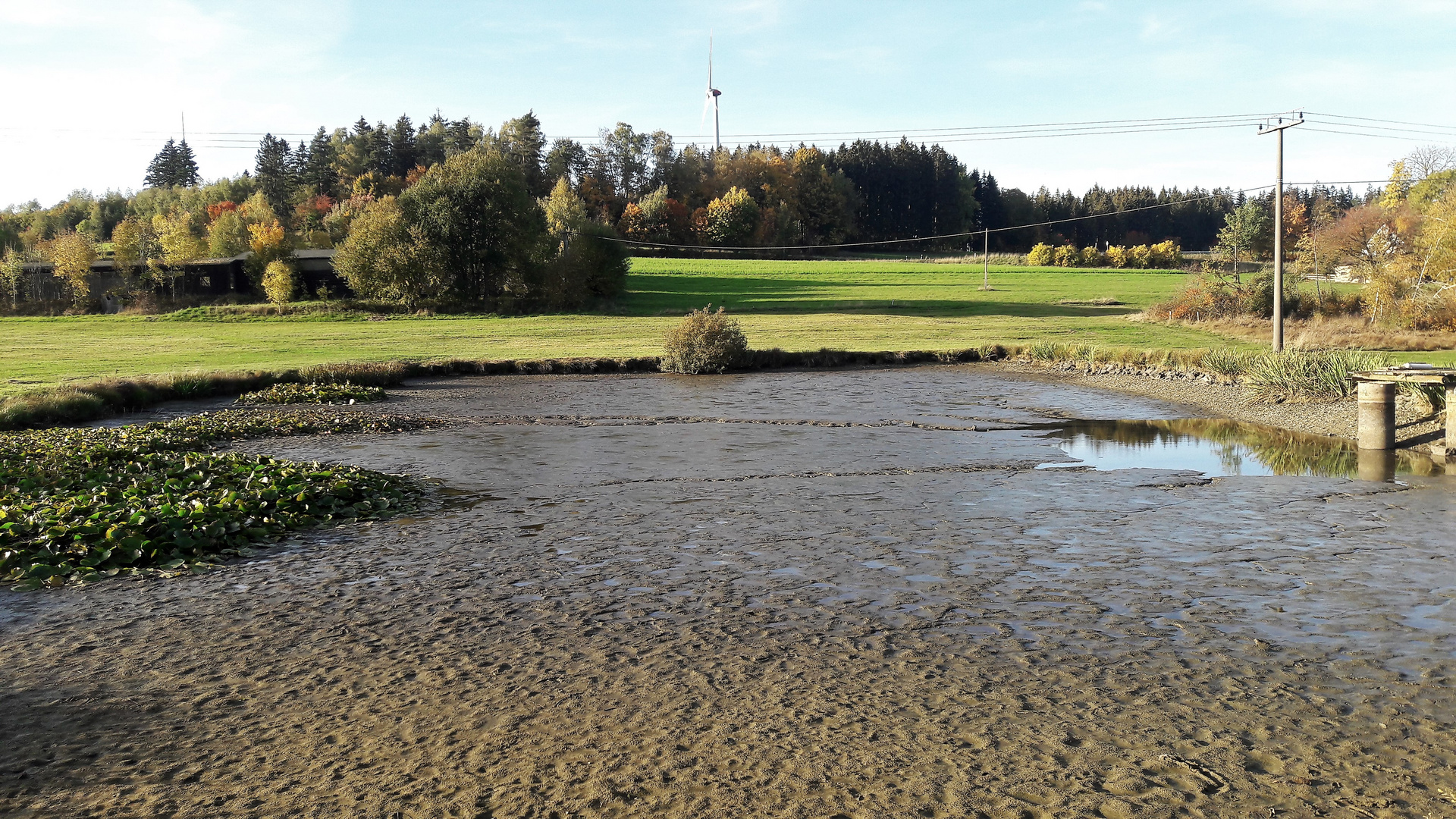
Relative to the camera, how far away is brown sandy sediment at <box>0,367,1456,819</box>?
635 centimetres

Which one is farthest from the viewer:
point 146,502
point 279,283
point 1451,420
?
point 279,283

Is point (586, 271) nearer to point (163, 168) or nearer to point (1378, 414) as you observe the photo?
point (1378, 414)

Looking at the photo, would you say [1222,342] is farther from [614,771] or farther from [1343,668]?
[614,771]

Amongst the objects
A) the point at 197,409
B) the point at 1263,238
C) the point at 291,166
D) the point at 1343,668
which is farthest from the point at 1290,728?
the point at 291,166

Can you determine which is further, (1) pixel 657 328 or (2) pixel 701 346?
(1) pixel 657 328

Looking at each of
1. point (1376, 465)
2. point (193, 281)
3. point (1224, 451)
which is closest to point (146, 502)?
point (1224, 451)

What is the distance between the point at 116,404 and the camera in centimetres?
2903

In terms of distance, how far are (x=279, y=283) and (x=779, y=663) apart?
6643cm

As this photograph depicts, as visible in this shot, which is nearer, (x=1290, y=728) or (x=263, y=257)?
(x=1290, y=728)

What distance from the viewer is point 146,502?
13.6 metres

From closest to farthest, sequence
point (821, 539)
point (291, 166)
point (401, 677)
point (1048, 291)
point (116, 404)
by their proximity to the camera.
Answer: point (401, 677)
point (821, 539)
point (116, 404)
point (1048, 291)
point (291, 166)

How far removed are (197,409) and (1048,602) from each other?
2633 cm

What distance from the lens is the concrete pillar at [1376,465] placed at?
58.0 feet

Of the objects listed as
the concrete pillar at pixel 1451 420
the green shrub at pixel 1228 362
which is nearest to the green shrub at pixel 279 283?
the green shrub at pixel 1228 362
